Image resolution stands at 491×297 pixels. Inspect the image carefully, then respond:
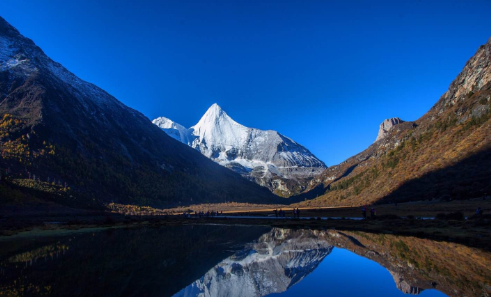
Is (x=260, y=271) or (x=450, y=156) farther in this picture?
(x=450, y=156)

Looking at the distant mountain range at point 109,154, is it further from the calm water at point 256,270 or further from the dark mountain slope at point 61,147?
the calm water at point 256,270

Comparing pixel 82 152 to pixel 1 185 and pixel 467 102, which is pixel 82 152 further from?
pixel 467 102

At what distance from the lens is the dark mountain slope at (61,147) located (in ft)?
325

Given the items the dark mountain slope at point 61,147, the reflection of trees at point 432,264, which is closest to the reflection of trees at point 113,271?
the reflection of trees at point 432,264

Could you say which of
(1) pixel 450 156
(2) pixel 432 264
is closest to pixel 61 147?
(2) pixel 432 264

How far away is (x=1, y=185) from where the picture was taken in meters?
75.1

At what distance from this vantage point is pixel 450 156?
82.8 meters

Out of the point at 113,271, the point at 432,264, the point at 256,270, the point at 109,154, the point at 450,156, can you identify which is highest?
the point at 109,154

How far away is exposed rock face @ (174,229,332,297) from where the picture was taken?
1281 centimetres

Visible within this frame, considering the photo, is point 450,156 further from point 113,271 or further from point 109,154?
point 109,154

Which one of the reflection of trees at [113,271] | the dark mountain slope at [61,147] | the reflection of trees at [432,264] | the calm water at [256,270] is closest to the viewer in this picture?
the reflection of trees at [432,264]

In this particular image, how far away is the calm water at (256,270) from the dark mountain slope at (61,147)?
249ft

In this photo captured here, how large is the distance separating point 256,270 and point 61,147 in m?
142

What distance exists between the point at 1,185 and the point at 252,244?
8737 cm
